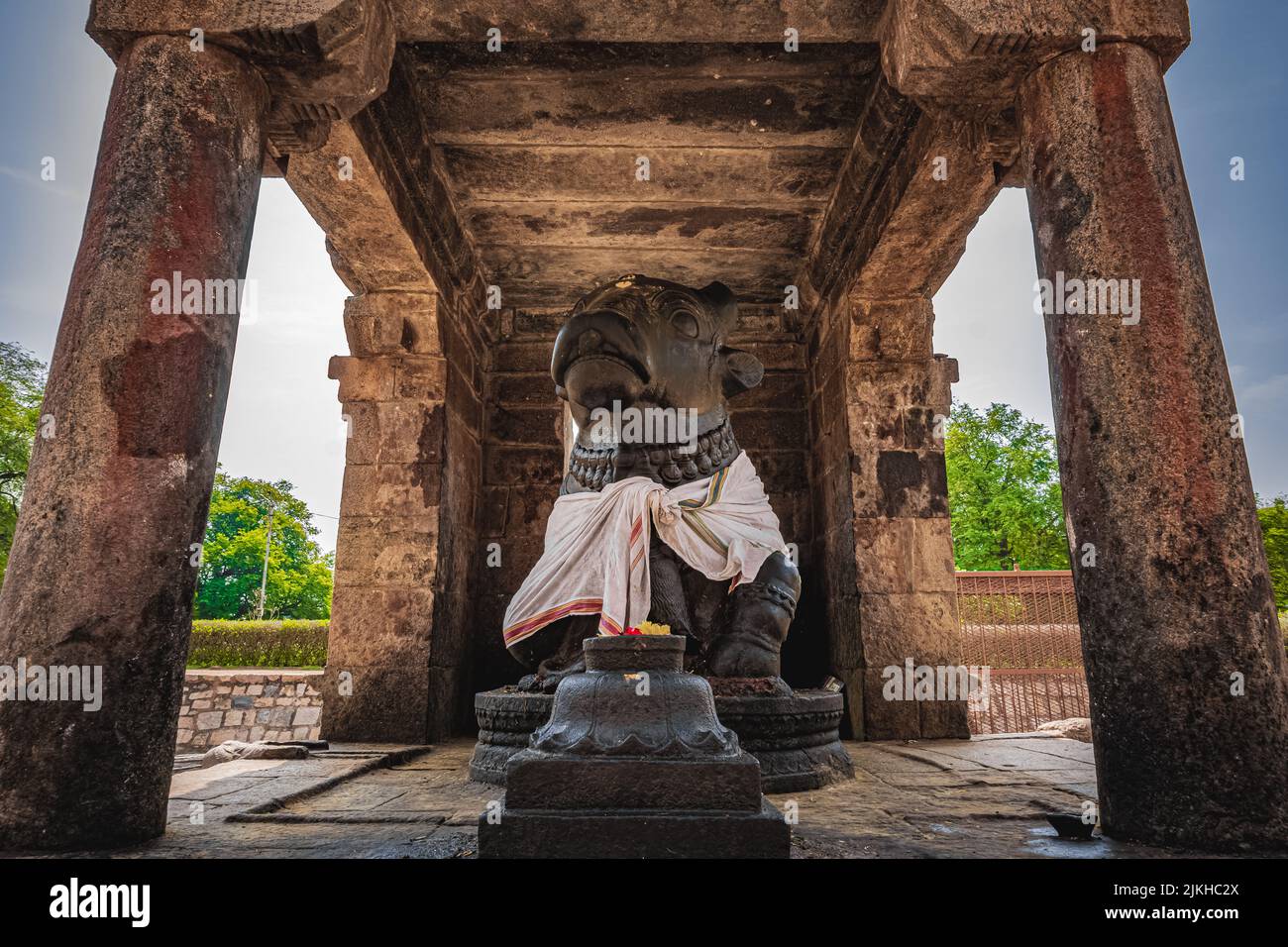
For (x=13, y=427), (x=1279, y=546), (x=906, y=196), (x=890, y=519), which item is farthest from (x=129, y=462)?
(x=1279, y=546)

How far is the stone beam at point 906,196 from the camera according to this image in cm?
338

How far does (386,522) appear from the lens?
4715 millimetres

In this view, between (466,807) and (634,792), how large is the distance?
1.07 metres

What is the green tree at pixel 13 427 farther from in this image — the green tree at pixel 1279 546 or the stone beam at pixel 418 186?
the green tree at pixel 1279 546

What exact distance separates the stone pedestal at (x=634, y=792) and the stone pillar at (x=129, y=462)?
1075 millimetres

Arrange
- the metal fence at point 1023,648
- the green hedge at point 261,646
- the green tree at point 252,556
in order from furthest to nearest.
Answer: the green tree at point 252,556
the green hedge at point 261,646
the metal fence at point 1023,648

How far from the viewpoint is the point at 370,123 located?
141 inches

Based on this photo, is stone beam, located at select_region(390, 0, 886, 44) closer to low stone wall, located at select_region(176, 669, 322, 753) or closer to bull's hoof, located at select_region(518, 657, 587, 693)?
bull's hoof, located at select_region(518, 657, 587, 693)

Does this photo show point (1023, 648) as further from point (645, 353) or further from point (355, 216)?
point (355, 216)

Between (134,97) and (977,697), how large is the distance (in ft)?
30.5

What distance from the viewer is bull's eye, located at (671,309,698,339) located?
378 cm

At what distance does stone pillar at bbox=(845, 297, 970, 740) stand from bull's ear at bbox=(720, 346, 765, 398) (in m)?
1.22

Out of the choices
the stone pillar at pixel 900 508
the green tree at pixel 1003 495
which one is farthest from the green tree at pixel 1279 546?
the stone pillar at pixel 900 508
